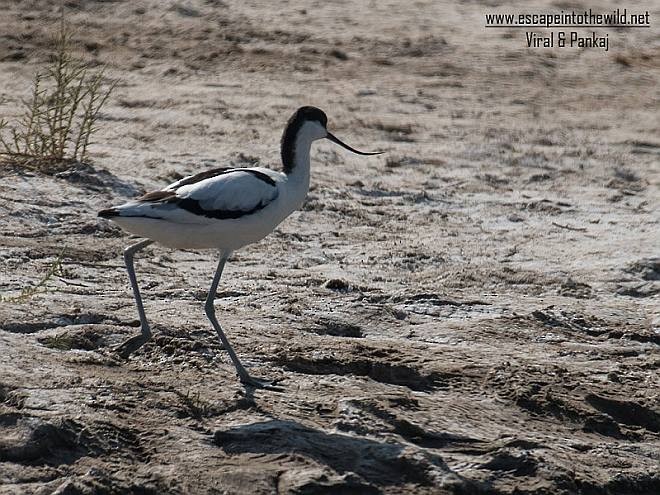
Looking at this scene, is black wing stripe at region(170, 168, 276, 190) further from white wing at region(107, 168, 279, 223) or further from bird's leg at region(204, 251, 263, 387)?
bird's leg at region(204, 251, 263, 387)

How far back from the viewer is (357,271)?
24.4 feet

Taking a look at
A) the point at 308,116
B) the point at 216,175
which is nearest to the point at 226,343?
the point at 216,175

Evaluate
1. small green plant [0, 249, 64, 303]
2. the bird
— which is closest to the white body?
the bird

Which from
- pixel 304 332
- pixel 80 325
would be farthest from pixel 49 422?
Result: pixel 304 332

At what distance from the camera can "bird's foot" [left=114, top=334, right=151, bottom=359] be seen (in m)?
5.79

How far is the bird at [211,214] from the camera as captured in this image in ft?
18.5

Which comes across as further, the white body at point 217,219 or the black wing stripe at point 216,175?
the black wing stripe at point 216,175

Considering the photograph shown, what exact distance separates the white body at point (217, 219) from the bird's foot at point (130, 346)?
405mm

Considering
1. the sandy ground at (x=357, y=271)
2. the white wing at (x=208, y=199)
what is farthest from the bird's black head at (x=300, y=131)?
the sandy ground at (x=357, y=271)

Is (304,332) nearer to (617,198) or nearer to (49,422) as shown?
(49,422)

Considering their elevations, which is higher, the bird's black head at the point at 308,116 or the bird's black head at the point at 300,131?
the bird's black head at the point at 308,116

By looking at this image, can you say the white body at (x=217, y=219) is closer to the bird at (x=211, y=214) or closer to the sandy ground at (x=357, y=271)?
the bird at (x=211, y=214)

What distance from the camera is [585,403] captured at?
5.96 metres

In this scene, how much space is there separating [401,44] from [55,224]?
506 cm
